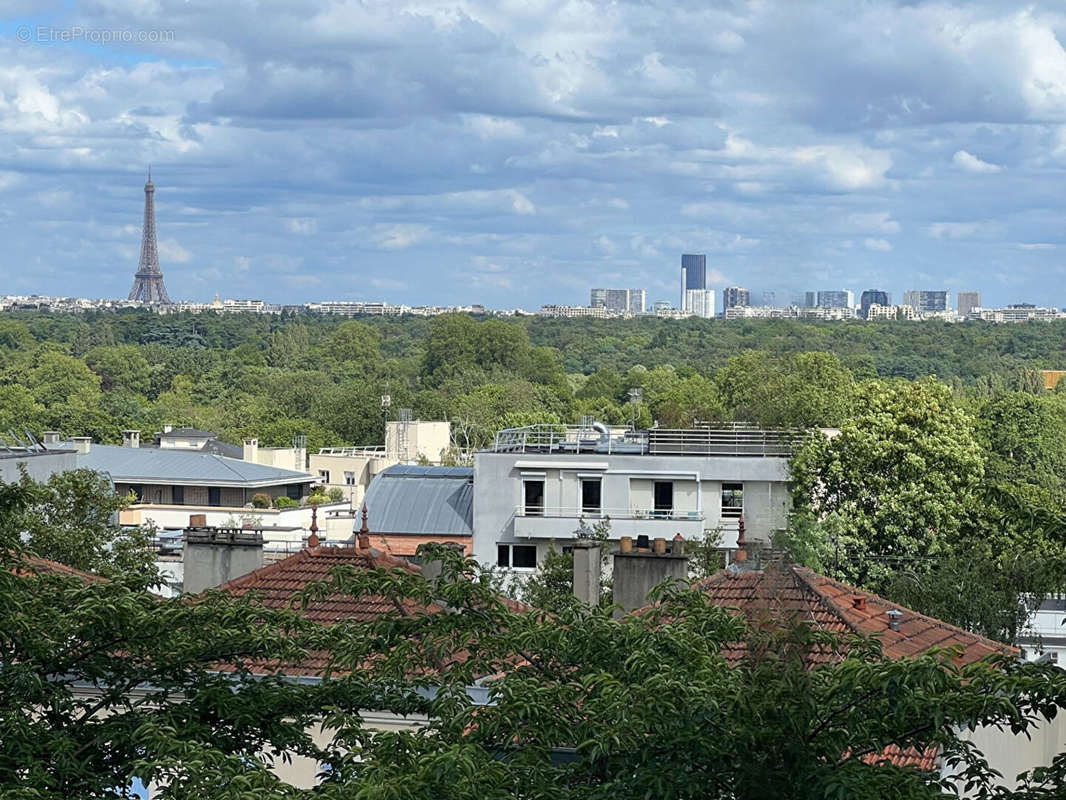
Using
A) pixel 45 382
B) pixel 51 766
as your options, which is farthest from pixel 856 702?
pixel 45 382

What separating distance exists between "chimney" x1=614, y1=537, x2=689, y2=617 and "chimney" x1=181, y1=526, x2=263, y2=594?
15.9ft

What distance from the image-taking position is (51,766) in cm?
1197

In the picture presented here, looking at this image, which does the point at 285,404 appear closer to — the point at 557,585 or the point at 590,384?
the point at 590,384

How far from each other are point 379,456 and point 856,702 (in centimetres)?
8564

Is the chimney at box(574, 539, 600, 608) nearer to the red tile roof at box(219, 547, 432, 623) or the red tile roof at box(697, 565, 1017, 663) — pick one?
the red tile roof at box(219, 547, 432, 623)

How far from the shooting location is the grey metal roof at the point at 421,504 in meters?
58.9

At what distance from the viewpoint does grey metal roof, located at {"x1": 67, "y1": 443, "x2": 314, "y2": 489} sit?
259ft

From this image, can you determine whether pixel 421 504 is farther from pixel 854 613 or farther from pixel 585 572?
pixel 854 613

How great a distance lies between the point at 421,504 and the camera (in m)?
60.2

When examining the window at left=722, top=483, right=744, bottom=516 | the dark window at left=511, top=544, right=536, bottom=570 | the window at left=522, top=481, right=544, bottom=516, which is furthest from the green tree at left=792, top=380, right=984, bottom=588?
the dark window at left=511, top=544, right=536, bottom=570

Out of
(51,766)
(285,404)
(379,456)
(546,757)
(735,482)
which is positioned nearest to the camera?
(546,757)

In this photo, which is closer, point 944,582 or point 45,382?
point 944,582

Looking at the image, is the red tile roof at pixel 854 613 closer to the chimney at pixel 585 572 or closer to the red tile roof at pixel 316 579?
the chimney at pixel 585 572

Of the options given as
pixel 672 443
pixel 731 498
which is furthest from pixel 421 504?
pixel 731 498
